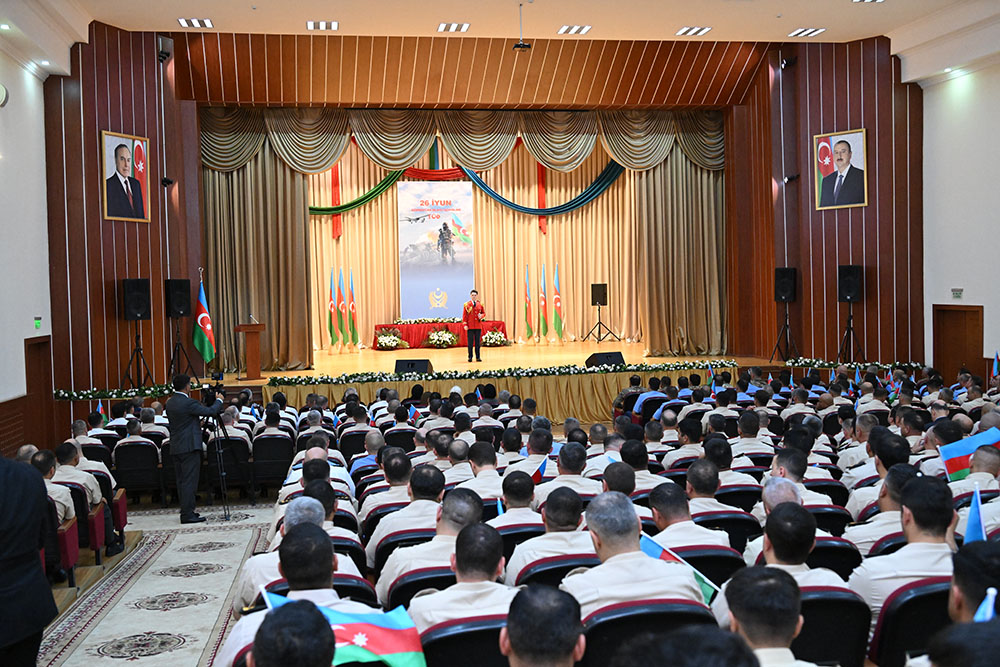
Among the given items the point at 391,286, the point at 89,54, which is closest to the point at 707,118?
the point at 391,286

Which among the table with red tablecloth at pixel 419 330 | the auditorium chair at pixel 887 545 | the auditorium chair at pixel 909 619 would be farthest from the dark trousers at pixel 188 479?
the table with red tablecloth at pixel 419 330

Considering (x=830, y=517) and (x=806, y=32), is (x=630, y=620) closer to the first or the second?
(x=830, y=517)

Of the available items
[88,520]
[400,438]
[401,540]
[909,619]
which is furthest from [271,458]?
[909,619]

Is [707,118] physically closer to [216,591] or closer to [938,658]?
[216,591]

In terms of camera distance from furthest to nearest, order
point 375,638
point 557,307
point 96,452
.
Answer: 1. point 557,307
2. point 96,452
3. point 375,638

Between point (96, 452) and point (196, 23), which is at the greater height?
point (196, 23)

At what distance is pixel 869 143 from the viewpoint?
1516cm

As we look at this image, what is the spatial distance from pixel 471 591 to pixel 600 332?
19.6 m

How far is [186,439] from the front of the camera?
8.24 m

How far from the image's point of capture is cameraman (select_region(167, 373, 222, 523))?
805cm

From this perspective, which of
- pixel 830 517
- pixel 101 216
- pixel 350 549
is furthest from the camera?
pixel 101 216

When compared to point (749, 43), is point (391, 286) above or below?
below

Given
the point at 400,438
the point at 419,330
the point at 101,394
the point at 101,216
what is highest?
the point at 101,216

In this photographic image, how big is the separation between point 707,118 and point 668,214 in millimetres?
2074
